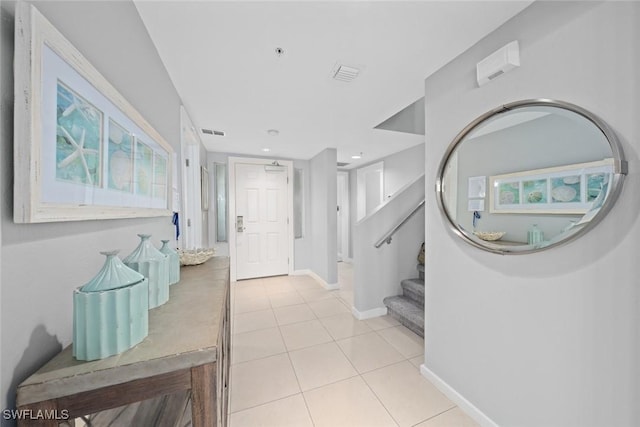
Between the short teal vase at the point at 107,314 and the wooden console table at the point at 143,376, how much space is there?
1.1 inches

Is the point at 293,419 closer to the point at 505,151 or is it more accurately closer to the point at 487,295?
the point at 487,295

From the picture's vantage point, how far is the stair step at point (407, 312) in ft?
7.41

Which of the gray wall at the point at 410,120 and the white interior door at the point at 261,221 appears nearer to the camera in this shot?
the gray wall at the point at 410,120

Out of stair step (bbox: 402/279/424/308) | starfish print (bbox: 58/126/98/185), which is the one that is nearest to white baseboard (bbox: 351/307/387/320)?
stair step (bbox: 402/279/424/308)

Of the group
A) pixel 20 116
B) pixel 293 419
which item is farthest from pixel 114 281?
pixel 293 419

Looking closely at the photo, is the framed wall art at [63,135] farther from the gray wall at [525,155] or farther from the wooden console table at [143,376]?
the gray wall at [525,155]

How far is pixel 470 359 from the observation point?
140 centimetres

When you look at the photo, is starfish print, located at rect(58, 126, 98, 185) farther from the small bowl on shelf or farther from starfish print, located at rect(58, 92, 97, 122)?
the small bowl on shelf

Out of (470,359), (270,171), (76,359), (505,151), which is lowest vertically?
(470,359)

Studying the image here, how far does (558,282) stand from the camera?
3.40ft

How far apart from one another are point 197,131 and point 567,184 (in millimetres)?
3268

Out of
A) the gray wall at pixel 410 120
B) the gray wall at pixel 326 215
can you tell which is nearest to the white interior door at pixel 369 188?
the gray wall at pixel 326 215

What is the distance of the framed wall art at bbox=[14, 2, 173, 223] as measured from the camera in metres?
0.51
